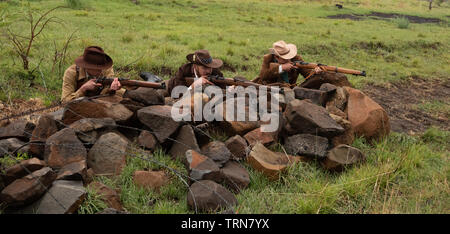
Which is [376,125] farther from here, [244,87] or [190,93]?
[190,93]

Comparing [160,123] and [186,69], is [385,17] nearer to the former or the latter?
[186,69]

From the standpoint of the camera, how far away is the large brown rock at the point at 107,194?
3.33m

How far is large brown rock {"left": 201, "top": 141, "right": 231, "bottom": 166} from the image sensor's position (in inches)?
163

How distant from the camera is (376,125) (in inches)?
202

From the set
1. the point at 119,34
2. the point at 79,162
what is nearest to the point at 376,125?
the point at 79,162

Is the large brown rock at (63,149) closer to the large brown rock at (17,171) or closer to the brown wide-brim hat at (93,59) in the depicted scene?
the large brown rock at (17,171)

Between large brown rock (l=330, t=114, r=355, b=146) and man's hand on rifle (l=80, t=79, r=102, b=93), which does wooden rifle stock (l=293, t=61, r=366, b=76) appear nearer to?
large brown rock (l=330, t=114, r=355, b=146)

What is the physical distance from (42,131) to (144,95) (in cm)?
127

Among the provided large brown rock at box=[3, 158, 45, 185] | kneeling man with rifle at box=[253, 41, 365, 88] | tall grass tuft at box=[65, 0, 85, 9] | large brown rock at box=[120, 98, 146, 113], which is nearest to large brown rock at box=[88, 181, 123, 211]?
large brown rock at box=[3, 158, 45, 185]

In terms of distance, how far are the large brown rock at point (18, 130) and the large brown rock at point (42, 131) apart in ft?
0.49

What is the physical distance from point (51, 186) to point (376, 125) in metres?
4.05

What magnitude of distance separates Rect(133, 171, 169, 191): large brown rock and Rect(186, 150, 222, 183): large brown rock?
1.05ft

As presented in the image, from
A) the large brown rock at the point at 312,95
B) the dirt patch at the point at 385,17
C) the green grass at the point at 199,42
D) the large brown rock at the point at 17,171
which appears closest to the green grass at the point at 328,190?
the large brown rock at the point at 17,171

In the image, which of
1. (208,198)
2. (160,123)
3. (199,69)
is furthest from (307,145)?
(199,69)
